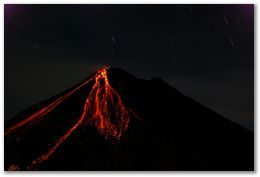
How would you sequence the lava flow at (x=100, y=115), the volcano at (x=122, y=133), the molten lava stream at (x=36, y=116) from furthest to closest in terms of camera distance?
the lava flow at (x=100, y=115), the molten lava stream at (x=36, y=116), the volcano at (x=122, y=133)

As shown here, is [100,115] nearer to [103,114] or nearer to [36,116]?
[103,114]

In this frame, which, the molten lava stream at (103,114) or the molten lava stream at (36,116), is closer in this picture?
the molten lava stream at (36,116)

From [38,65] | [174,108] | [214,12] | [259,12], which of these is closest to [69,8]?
[38,65]

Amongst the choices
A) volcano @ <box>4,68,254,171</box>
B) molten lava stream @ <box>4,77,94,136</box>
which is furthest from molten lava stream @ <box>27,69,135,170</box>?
molten lava stream @ <box>4,77,94,136</box>

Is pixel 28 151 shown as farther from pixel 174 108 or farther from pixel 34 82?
pixel 174 108

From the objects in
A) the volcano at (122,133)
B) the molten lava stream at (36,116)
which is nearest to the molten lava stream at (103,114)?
the volcano at (122,133)

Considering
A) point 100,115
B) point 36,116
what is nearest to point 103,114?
point 100,115

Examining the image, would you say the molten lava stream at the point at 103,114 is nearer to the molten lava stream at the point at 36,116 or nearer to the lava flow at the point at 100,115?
the lava flow at the point at 100,115
